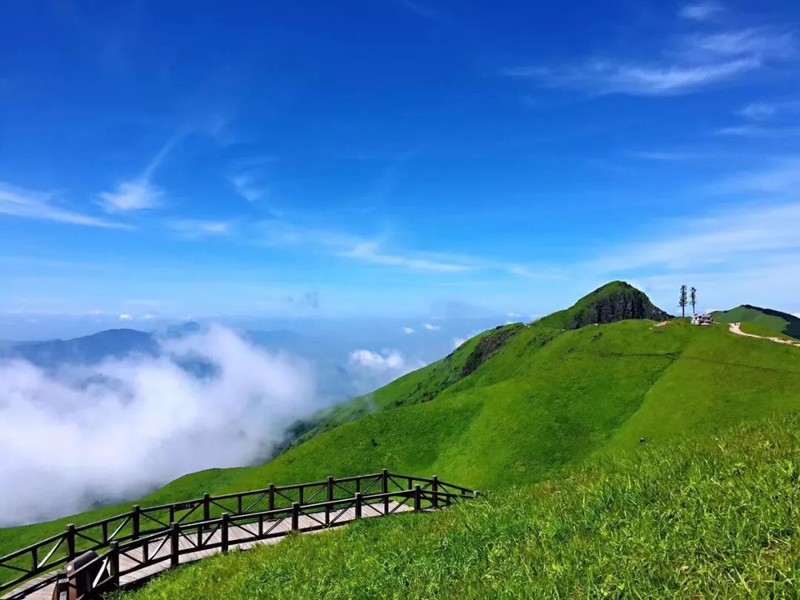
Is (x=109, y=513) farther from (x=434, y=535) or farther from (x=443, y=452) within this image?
(x=434, y=535)

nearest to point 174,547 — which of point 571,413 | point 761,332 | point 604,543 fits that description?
point 604,543

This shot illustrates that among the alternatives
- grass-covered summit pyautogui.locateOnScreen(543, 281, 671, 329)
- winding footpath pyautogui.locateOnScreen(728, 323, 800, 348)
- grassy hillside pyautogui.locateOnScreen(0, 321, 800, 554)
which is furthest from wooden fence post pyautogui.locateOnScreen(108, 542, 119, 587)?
grass-covered summit pyautogui.locateOnScreen(543, 281, 671, 329)

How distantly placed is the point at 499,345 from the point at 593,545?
108 metres

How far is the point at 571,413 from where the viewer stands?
57531 millimetres

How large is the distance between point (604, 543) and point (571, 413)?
5056 cm

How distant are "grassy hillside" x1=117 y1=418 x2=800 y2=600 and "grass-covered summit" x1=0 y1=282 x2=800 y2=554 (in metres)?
32.4

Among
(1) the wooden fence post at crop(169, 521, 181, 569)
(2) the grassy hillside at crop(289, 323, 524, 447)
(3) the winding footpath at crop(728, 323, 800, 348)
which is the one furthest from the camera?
(2) the grassy hillside at crop(289, 323, 524, 447)

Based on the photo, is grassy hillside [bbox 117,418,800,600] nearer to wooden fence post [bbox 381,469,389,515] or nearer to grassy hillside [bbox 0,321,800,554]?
wooden fence post [bbox 381,469,389,515]

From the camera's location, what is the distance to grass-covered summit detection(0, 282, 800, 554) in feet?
167

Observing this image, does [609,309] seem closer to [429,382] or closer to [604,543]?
[429,382]

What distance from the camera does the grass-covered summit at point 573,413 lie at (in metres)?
50.9

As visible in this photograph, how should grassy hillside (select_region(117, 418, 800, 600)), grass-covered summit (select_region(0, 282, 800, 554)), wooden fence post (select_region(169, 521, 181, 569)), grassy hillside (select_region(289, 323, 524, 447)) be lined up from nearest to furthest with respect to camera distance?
grassy hillside (select_region(117, 418, 800, 600)), wooden fence post (select_region(169, 521, 181, 569)), grass-covered summit (select_region(0, 282, 800, 554)), grassy hillside (select_region(289, 323, 524, 447))

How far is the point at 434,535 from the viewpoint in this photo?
14211 millimetres

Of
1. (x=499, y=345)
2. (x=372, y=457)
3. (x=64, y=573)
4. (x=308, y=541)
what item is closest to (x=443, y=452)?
(x=372, y=457)
